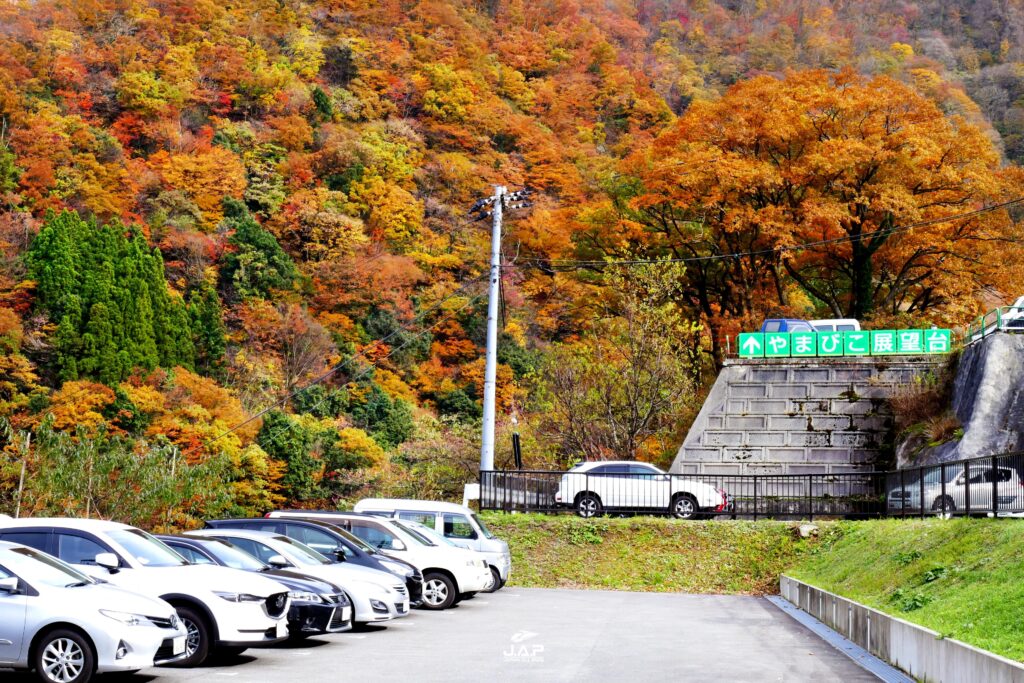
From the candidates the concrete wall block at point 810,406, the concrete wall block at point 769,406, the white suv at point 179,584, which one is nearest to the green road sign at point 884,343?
the concrete wall block at point 810,406

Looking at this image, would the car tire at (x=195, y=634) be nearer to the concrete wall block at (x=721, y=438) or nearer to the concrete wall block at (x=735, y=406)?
the concrete wall block at (x=721, y=438)

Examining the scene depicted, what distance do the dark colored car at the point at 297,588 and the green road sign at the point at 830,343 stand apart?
26.6m

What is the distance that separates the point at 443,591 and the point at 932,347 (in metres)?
23.1

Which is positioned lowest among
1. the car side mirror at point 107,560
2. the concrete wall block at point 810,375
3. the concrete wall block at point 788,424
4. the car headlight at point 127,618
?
the car headlight at point 127,618

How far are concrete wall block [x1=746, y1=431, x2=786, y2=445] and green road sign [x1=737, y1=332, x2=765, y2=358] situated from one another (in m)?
2.85

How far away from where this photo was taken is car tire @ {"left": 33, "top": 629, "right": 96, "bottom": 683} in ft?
34.4

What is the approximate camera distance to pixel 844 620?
15.9 m

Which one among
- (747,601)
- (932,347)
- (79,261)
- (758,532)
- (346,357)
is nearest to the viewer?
(747,601)

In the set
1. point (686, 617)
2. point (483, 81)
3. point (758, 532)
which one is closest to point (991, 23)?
point (483, 81)

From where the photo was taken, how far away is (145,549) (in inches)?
516

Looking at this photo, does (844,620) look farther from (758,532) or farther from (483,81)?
(483,81)

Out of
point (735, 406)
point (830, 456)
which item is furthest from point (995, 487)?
point (735, 406)

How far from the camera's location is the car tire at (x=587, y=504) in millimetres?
29375

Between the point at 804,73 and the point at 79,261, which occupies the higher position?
the point at 804,73
